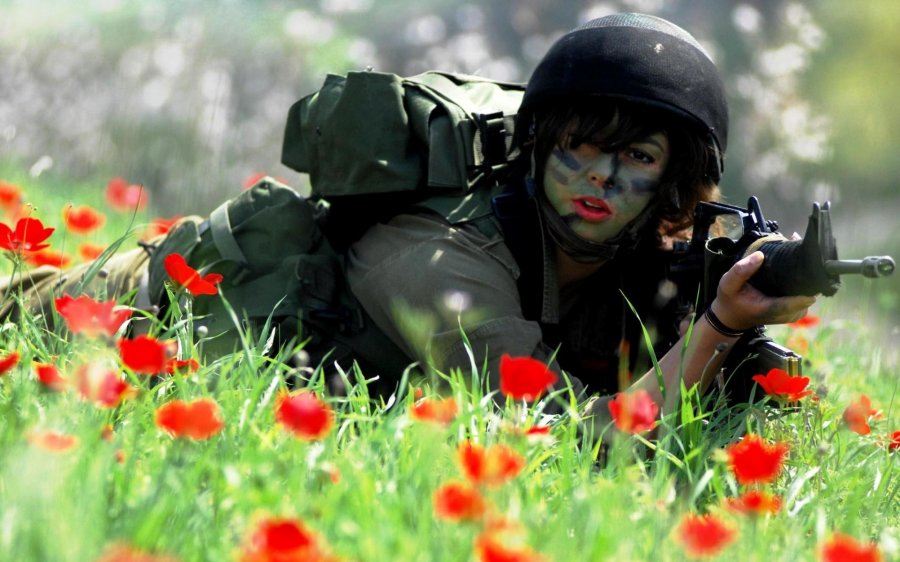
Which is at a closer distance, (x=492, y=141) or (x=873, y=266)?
(x=873, y=266)

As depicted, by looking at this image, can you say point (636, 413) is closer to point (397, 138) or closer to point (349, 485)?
point (349, 485)

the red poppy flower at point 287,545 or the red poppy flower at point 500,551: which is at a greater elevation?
the red poppy flower at point 500,551

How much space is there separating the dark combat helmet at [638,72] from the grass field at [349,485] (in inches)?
33.4

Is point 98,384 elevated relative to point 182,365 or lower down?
elevated

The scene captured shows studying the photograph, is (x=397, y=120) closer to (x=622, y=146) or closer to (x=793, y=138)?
(x=622, y=146)

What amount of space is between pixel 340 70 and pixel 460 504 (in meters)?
6.95

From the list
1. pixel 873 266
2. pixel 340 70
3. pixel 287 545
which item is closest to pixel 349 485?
pixel 287 545

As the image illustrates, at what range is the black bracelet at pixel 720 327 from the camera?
280 centimetres

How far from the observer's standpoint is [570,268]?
11.1 feet

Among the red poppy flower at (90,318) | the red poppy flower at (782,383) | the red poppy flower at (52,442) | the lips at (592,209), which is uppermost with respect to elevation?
the lips at (592,209)

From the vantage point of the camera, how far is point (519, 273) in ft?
10.6

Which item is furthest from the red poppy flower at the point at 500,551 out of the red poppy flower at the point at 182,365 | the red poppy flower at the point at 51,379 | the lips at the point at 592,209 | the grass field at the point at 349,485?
the lips at the point at 592,209

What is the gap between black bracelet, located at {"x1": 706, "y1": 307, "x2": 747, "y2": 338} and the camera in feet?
9.18

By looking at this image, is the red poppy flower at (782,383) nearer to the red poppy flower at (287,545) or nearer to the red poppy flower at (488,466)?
the red poppy flower at (488,466)
